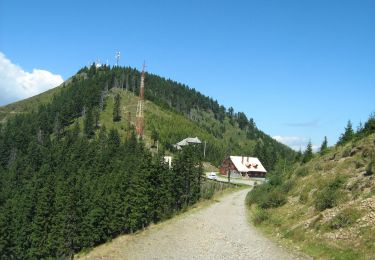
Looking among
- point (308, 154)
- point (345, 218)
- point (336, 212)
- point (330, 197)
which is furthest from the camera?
point (308, 154)

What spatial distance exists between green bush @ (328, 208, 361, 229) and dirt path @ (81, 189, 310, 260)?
3148 mm

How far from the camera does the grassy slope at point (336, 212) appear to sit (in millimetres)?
21703

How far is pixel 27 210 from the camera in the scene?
2596 inches

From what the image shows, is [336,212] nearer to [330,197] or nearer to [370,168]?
[330,197]

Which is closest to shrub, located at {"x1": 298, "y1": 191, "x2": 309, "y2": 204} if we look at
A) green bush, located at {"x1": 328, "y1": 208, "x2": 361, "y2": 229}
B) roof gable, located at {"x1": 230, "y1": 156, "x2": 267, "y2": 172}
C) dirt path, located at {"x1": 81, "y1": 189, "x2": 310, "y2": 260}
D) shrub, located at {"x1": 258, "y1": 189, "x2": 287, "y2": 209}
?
shrub, located at {"x1": 258, "y1": 189, "x2": 287, "y2": 209}

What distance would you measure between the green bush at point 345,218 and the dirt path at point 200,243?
10.3ft

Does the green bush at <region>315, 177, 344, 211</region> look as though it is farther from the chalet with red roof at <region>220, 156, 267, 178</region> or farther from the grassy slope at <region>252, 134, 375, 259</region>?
the chalet with red roof at <region>220, 156, 267, 178</region>

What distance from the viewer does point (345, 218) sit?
24.1m

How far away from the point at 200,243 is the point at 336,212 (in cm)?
970

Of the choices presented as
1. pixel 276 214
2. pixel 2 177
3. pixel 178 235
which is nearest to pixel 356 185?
pixel 276 214

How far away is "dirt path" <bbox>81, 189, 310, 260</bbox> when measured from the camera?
25.6 meters

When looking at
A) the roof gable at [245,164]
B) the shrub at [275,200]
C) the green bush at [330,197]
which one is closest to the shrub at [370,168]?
the green bush at [330,197]

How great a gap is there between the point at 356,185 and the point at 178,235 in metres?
14.1

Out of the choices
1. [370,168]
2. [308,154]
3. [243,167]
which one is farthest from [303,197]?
[243,167]
